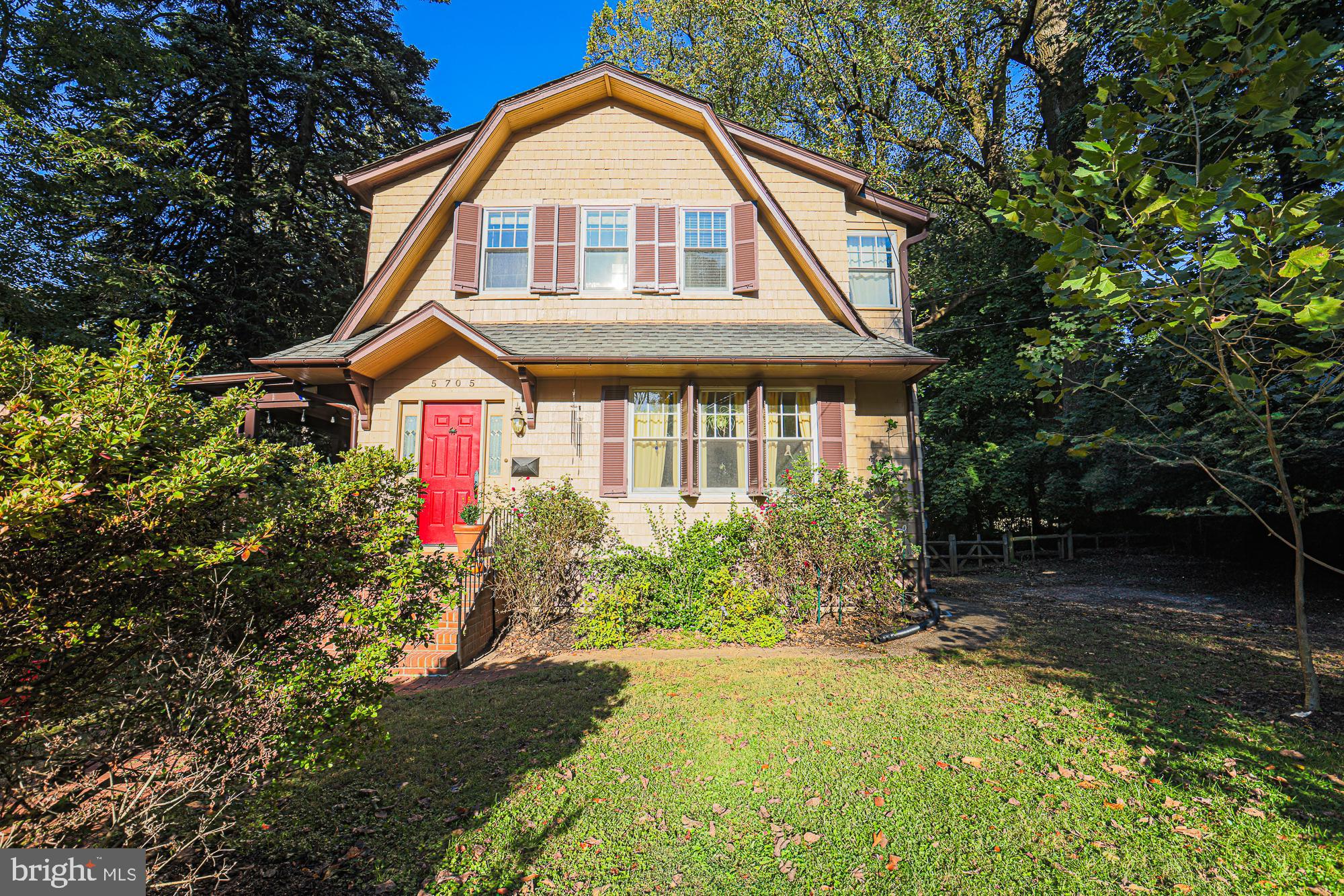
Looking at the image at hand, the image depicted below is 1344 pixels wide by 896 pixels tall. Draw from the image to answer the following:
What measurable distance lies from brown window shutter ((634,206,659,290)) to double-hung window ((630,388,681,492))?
2.16m

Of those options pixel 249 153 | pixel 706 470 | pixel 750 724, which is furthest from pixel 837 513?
pixel 249 153

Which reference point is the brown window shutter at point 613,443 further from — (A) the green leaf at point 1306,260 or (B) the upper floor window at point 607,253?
(A) the green leaf at point 1306,260

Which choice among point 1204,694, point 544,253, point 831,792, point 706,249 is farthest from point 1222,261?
point 544,253

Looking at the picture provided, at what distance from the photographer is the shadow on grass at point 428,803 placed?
3.04 meters

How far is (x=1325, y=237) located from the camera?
11.8 feet

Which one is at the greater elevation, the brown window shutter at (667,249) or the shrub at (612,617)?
the brown window shutter at (667,249)

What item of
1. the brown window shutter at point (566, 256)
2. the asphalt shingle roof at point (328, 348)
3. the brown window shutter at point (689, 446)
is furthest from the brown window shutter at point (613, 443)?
the asphalt shingle roof at point (328, 348)

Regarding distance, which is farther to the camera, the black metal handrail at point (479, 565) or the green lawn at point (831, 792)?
the black metal handrail at point (479, 565)

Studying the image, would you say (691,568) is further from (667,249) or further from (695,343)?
(667,249)

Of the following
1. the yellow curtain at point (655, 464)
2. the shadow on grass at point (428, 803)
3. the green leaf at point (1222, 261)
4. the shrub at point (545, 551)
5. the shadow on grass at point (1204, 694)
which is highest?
the green leaf at point (1222, 261)

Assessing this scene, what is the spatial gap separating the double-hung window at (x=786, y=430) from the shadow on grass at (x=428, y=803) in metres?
4.72

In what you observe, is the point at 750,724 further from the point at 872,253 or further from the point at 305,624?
the point at 872,253

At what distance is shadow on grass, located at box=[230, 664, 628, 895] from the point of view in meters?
3.04

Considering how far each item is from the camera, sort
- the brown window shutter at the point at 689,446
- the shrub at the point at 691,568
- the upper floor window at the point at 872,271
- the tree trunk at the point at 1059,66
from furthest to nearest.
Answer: the tree trunk at the point at 1059,66 < the upper floor window at the point at 872,271 < the brown window shutter at the point at 689,446 < the shrub at the point at 691,568
